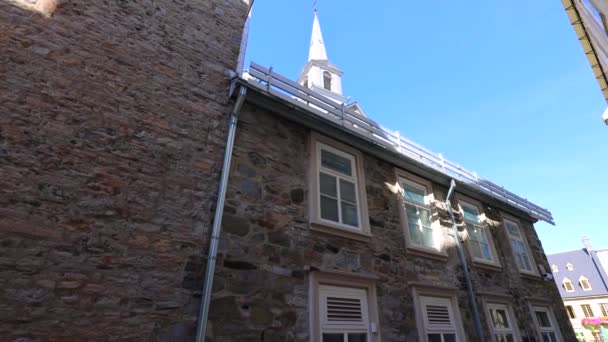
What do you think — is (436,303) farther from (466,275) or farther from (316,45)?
(316,45)

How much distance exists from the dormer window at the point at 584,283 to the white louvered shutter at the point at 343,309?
4036 cm

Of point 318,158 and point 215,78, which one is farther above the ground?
point 215,78

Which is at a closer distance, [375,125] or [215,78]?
[215,78]

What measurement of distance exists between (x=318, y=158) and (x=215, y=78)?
2.34 metres

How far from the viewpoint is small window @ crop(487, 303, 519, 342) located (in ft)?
24.1

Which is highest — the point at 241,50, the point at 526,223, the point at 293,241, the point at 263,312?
the point at 241,50

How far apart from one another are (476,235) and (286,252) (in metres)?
6.36

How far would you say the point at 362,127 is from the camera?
693cm

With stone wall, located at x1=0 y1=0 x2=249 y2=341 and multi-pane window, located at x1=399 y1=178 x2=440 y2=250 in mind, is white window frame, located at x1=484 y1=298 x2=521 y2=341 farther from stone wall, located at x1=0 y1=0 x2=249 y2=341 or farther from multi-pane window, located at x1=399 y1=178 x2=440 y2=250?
stone wall, located at x1=0 y1=0 x2=249 y2=341

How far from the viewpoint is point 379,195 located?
6.78 metres

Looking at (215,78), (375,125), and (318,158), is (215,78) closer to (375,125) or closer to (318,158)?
(318,158)

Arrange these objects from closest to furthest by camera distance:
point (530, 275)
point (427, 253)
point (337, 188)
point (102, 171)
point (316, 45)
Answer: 1. point (102, 171)
2. point (337, 188)
3. point (427, 253)
4. point (530, 275)
5. point (316, 45)

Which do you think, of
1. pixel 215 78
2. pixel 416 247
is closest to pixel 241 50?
pixel 215 78

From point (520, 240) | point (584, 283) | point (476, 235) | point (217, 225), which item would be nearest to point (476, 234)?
point (476, 235)
